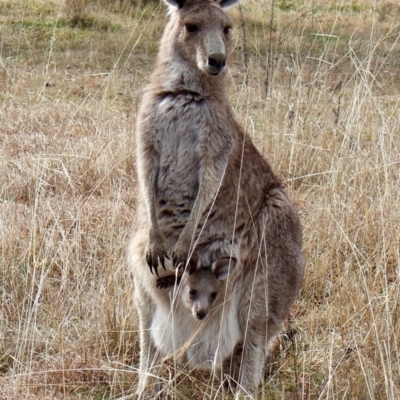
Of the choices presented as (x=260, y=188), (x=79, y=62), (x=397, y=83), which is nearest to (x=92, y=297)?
(x=260, y=188)

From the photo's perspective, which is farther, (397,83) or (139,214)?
(397,83)

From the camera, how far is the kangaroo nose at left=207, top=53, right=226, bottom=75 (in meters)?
3.38

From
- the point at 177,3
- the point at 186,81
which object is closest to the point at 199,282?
the point at 186,81

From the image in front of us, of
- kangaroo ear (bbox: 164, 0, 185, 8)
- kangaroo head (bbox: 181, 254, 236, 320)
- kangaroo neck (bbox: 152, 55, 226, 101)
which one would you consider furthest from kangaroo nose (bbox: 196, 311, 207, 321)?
kangaroo ear (bbox: 164, 0, 185, 8)

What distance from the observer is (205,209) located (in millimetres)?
3488

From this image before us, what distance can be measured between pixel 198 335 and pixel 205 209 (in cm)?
53

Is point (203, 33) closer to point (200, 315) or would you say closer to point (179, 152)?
point (179, 152)

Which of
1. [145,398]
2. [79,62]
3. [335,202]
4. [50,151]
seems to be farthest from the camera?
[79,62]

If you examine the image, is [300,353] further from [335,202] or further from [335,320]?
[335,202]

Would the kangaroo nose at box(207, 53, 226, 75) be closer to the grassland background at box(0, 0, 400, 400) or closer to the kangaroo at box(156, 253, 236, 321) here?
the kangaroo at box(156, 253, 236, 321)

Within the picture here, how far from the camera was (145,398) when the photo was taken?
11.0ft

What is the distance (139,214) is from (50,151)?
2232 millimetres

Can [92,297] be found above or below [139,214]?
below

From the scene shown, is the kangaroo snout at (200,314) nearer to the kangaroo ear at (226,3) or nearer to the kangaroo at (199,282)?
the kangaroo at (199,282)
